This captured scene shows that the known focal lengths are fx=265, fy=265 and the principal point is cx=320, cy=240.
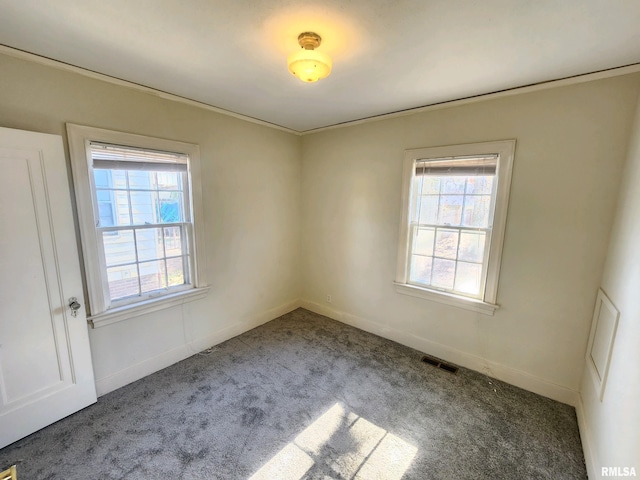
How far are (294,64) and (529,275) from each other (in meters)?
2.42

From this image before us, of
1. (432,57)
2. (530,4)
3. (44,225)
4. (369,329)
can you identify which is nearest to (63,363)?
(44,225)

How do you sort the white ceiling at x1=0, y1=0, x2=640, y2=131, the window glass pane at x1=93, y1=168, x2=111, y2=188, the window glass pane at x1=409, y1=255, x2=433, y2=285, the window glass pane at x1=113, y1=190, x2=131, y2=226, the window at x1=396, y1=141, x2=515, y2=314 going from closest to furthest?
the white ceiling at x1=0, y1=0, x2=640, y2=131, the window glass pane at x1=93, y1=168, x2=111, y2=188, the window glass pane at x1=113, y1=190, x2=131, y2=226, the window at x1=396, y1=141, x2=515, y2=314, the window glass pane at x1=409, y1=255, x2=433, y2=285

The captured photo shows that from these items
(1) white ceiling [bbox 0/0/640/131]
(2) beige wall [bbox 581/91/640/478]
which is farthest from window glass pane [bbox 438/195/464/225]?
(2) beige wall [bbox 581/91/640/478]

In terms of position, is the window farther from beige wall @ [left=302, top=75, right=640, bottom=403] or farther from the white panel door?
the white panel door

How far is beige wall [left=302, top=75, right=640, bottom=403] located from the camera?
1.91 meters

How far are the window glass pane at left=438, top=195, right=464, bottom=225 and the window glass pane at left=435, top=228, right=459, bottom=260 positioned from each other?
0.32 ft

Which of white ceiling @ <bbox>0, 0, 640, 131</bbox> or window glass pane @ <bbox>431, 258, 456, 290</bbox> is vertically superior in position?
white ceiling @ <bbox>0, 0, 640, 131</bbox>

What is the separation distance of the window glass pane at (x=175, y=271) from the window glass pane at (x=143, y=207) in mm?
432

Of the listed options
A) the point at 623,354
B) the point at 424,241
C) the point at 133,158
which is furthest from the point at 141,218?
the point at 623,354

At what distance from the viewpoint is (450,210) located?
2.60m

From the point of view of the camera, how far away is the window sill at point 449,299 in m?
2.44

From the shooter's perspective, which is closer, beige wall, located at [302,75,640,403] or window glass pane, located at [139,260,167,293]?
beige wall, located at [302,75,640,403]

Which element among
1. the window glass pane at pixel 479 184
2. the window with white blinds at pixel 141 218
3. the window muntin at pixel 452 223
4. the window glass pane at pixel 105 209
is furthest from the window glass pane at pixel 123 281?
the window glass pane at pixel 479 184

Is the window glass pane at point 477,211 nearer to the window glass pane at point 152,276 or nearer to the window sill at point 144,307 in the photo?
the window sill at point 144,307
